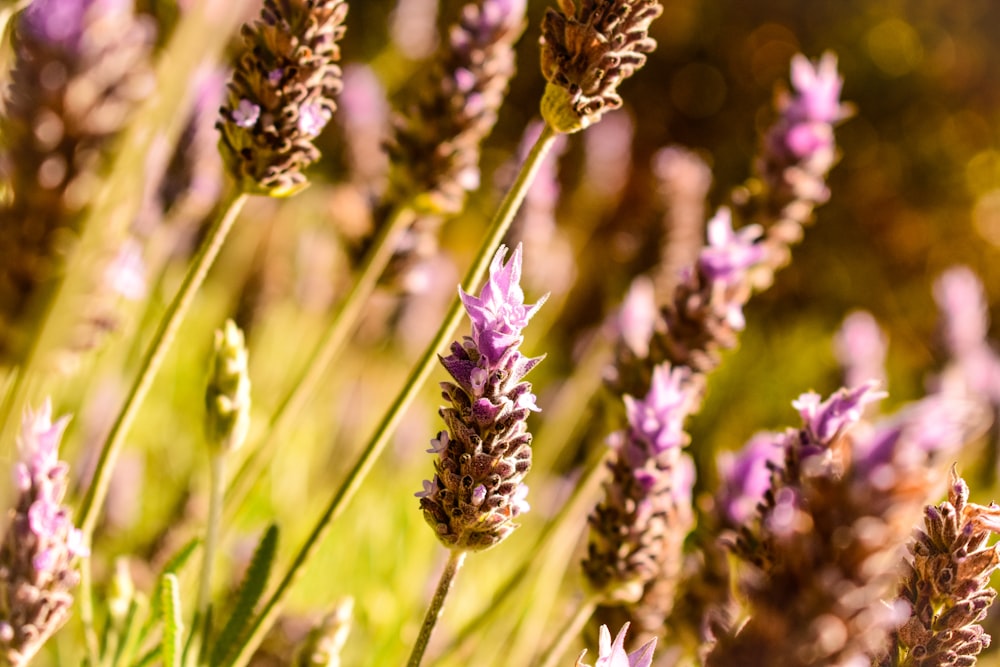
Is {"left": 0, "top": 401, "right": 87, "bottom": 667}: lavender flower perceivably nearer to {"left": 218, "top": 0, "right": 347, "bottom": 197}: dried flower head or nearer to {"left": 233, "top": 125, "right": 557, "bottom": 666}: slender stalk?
{"left": 233, "top": 125, "right": 557, "bottom": 666}: slender stalk

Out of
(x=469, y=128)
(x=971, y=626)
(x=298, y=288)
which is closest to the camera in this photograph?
(x=971, y=626)

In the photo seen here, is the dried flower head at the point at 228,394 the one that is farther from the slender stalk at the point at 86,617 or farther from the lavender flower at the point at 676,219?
the lavender flower at the point at 676,219

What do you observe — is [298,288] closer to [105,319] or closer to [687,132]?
[105,319]

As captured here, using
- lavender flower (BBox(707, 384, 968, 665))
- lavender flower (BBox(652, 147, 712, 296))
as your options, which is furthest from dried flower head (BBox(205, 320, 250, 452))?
lavender flower (BBox(652, 147, 712, 296))

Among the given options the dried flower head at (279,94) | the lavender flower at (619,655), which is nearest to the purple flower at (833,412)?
the lavender flower at (619,655)

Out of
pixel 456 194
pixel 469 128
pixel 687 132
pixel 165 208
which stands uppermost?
pixel 469 128

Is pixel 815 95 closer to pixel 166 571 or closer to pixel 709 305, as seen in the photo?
pixel 709 305

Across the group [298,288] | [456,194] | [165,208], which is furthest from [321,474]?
[456,194]
